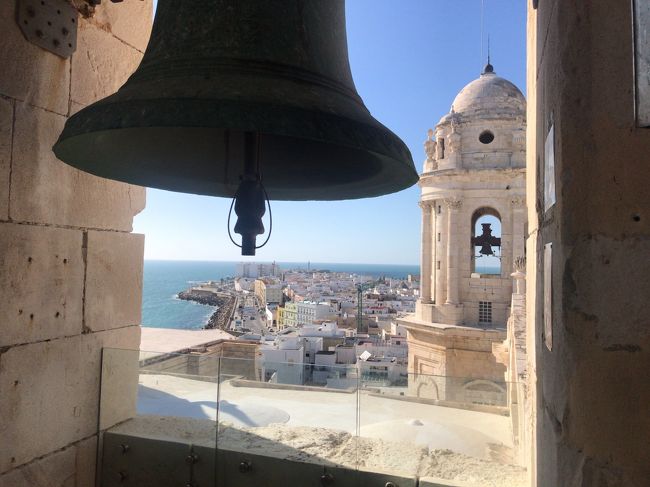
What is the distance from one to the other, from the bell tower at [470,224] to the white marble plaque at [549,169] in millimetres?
16020

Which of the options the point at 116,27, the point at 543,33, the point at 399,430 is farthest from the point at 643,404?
the point at 116,27

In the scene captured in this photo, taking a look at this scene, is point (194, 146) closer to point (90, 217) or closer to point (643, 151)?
point (90, 217)

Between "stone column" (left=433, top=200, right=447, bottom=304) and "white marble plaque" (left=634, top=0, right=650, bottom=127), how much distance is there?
17.3 m

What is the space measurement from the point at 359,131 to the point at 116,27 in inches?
70.1

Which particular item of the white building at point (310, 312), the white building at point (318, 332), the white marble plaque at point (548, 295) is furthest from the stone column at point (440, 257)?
the white building at point (310, 312)

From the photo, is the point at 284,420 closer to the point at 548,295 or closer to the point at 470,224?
the point at 548,295

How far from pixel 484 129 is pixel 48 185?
1695 cm

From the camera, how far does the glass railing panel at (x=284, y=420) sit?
2234 mm

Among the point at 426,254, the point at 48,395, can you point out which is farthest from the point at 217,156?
the point at 426,254

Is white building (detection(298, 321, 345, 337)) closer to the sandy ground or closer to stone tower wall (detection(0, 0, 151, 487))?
the sandy ground

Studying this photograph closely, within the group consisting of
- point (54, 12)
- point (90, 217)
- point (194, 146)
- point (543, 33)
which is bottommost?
point (90, 217)

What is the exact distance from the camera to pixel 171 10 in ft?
5.68

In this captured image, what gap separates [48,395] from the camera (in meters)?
2.14

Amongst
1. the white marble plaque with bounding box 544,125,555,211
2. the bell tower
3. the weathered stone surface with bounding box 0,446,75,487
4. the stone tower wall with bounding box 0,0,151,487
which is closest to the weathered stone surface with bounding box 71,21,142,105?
the stone tower wall with bounding box 0,0,151,487
